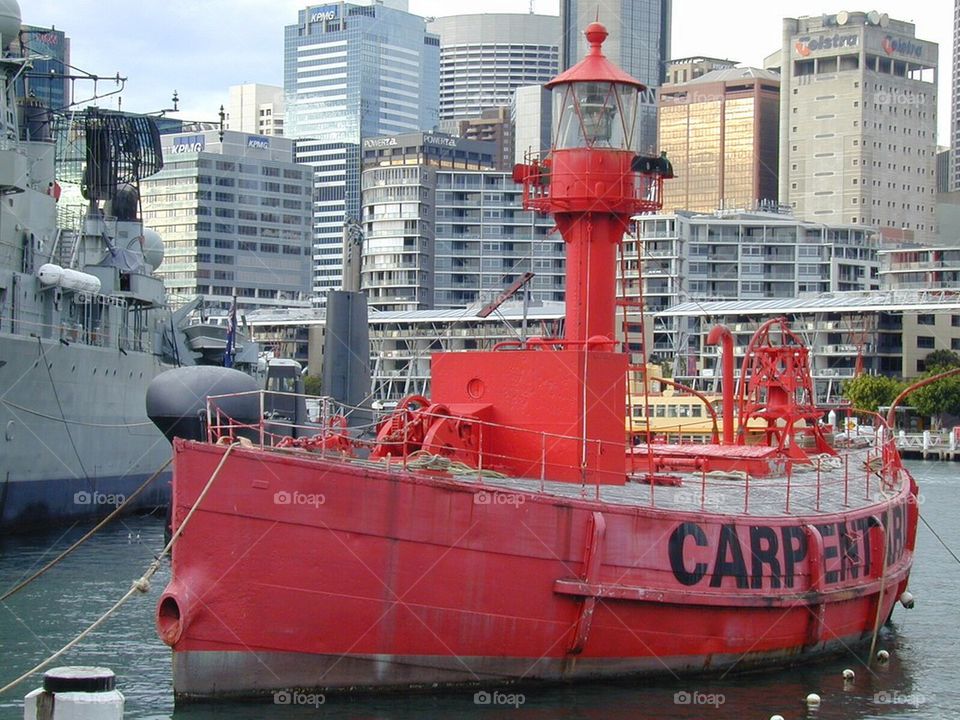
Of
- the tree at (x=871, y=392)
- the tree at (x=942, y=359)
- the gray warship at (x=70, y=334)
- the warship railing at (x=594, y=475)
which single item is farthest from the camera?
the tree at (x=942, y=359)

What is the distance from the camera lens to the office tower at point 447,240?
138 m

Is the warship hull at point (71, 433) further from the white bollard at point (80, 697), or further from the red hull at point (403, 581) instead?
the white bollard at point (80, 697)

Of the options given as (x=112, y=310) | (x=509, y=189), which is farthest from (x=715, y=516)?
(x=509, y=189)

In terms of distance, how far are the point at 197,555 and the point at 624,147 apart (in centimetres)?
1046

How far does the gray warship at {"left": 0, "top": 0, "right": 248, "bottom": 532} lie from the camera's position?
127ft

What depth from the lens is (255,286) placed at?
172 metres

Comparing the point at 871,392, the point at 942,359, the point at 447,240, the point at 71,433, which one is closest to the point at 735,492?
the point at 71,433

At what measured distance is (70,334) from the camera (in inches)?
1667

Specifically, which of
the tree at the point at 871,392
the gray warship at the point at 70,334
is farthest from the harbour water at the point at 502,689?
the tree at the point at 871,392

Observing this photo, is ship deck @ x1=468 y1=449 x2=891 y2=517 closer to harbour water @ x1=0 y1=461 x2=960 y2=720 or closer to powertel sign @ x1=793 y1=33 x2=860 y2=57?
harbour water @ x1=0 y1=461 x2=960 y2=720

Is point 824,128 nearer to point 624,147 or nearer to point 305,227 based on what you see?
point 305,227

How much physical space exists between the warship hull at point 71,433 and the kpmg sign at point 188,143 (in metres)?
125

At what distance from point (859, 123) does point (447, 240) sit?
6687 centimetres

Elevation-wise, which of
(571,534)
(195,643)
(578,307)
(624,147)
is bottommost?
(195,643)
